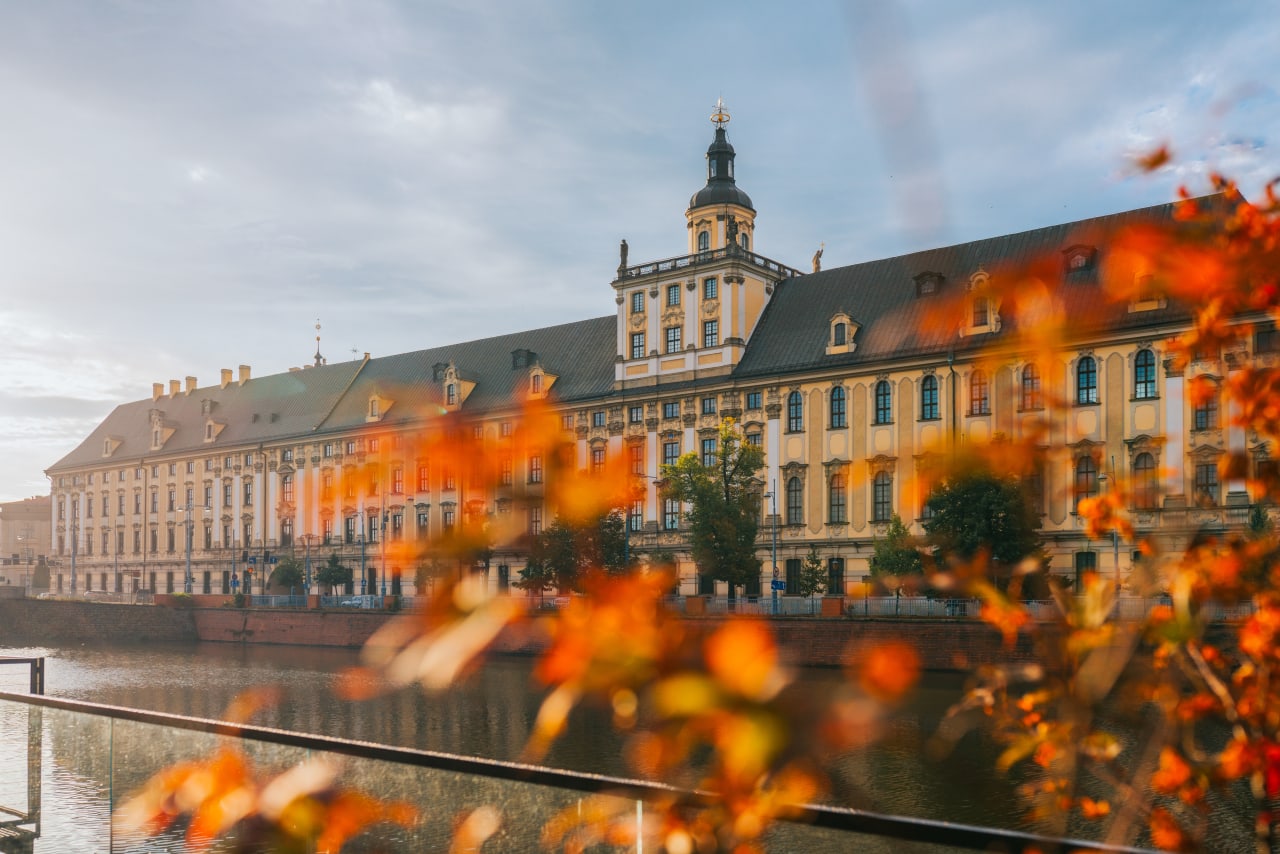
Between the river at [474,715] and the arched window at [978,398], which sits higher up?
the arched window at [978,398]

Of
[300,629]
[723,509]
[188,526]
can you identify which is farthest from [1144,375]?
[188,526]

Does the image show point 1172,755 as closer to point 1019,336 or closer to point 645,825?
point 1019,336

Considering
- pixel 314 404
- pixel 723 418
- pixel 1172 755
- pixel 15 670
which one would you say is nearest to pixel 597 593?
pixel 1172 755

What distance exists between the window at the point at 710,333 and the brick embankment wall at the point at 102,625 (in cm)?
3610

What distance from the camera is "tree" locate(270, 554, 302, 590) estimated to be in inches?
3332

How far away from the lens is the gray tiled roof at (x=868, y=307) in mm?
60938

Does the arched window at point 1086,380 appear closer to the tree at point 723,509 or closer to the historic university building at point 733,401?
the historic university building at point 733,401

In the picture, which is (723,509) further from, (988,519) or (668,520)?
(988,519)

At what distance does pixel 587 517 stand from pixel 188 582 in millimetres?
100951

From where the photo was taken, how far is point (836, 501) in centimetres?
6353

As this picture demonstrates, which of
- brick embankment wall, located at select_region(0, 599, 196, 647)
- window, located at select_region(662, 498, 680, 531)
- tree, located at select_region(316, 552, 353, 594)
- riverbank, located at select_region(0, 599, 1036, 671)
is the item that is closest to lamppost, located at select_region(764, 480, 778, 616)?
window, located at select_region(662, 498, 680, 531)

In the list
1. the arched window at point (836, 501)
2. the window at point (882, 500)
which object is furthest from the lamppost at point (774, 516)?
the window at point (882, 500)

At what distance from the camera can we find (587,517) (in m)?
3.40

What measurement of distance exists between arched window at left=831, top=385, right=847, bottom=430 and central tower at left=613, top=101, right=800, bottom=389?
669 cm
